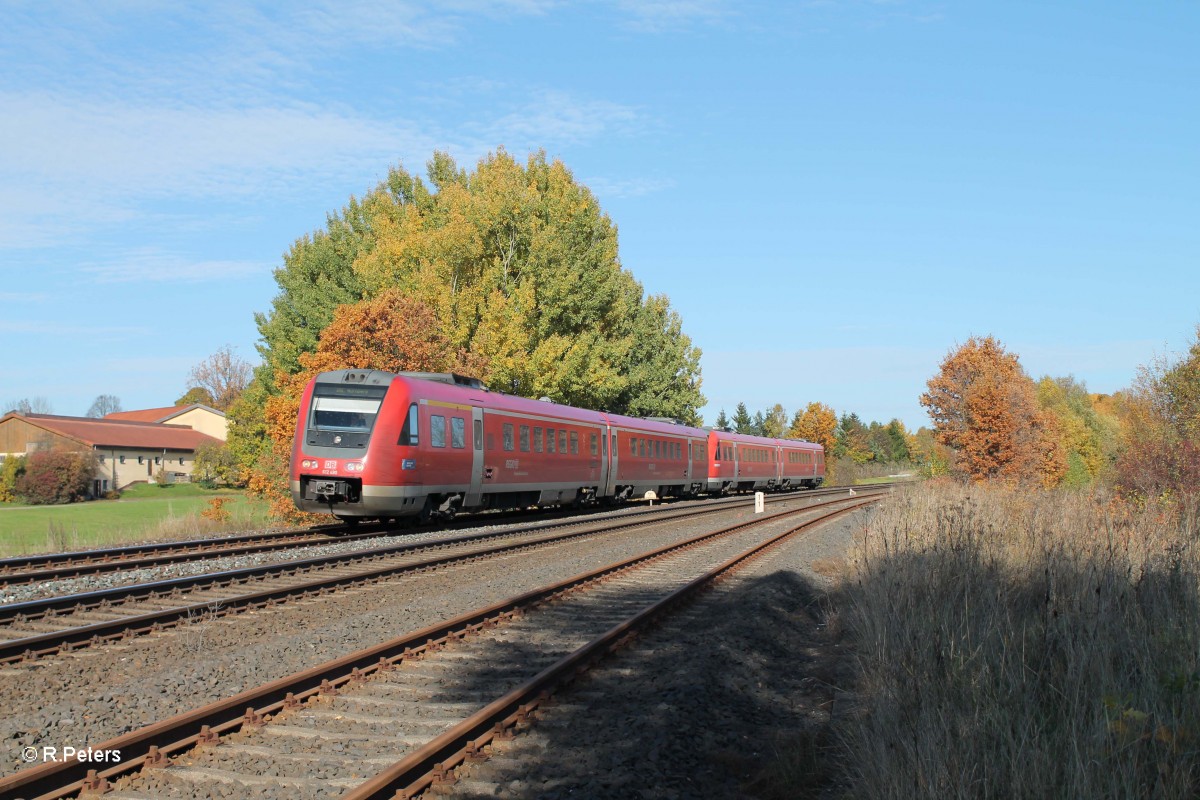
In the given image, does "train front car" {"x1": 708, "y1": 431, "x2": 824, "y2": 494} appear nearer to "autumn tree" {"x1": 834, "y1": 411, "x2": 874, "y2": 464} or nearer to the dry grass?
the dry grass

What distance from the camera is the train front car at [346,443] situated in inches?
701

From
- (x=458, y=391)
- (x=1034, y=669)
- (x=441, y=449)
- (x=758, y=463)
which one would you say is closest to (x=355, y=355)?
(x=458, y=391)

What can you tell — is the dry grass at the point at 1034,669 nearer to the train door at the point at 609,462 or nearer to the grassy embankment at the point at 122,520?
the grassy embankment at the point at 122,520

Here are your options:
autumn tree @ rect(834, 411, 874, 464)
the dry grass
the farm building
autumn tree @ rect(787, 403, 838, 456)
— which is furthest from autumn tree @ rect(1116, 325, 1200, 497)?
autumn tree @ rect(834, 411, 874, 464)

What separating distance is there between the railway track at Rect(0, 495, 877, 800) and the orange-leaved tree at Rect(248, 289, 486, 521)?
1915cm

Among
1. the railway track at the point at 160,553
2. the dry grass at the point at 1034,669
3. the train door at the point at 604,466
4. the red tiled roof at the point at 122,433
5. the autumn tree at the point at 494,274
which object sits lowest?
the railway track at the point at 160,553

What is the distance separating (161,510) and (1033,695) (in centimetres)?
5295

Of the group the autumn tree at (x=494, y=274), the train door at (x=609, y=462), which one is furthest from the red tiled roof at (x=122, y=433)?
the train door at (x=609, y=462)

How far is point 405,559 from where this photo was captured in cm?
1490

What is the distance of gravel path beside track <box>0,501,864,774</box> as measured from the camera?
20.4 ft

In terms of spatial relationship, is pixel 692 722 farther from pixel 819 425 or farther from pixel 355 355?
pixel 819 425

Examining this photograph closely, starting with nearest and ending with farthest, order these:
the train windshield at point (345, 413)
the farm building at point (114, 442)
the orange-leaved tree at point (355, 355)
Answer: the train windshield at point (345, 413), the orange-leaved tree at point (355, 355), the farm building at point (114, 442)

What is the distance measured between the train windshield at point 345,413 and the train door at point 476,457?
3.50m

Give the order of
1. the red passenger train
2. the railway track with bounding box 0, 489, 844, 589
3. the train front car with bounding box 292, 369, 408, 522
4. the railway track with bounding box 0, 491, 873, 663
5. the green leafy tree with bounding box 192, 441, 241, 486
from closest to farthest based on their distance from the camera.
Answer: the railway track with bounding box 0, 491, 873, 663, the railway track with bounding box 0, 489, 844, 589, the train front car with bounding box 292, 369, 408, 522, the red passenger train, the green leafy tree with bounding box 192, 441, 241, 486
